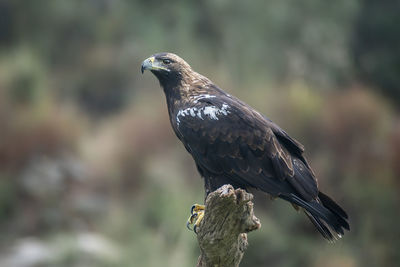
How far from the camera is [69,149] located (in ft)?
50.7

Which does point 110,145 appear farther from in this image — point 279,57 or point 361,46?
point 361,46

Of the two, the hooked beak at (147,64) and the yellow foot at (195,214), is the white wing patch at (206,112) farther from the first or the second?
the yellow foot at (195,214)

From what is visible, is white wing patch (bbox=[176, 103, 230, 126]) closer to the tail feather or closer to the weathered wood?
the tail feather

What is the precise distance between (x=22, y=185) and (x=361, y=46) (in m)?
9.56

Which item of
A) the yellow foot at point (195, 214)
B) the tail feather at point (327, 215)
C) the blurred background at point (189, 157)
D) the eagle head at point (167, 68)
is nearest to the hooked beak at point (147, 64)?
the eagle head at point (167, 68)

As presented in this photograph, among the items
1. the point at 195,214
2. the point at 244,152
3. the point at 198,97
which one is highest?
the point at 198,97

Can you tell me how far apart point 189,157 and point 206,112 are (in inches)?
354

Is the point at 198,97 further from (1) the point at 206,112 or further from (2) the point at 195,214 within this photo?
(2) the point at 195,214

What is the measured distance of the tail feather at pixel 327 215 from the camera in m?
5.66

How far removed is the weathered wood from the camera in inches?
192

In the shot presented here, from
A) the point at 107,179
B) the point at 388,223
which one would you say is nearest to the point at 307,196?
the point at 388,223

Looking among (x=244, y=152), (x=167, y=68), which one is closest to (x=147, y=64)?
(x=167, y=68)

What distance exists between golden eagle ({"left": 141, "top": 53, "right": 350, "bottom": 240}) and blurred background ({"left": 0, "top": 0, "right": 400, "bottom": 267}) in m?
6.74

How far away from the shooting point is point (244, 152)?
6.03 metres
